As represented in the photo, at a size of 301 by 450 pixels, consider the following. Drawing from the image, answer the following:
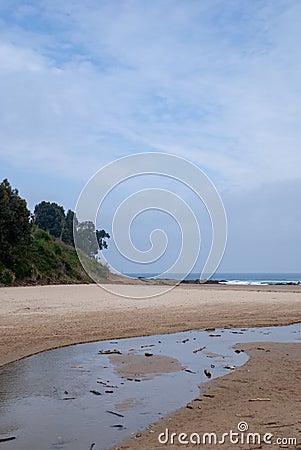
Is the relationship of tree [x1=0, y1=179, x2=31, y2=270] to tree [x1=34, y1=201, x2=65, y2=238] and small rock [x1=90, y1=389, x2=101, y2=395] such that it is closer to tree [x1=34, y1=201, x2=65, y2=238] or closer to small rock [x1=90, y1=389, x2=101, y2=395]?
tree [x1=34, y1=201, x2=65, y2=238]

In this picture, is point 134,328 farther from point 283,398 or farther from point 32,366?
point 283,398

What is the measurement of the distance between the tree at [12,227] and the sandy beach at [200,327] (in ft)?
57.6

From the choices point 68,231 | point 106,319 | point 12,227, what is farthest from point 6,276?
point 68,231

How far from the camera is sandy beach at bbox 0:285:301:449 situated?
303 inches

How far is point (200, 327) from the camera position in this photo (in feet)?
65.2

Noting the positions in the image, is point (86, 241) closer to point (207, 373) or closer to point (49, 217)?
point (49, 217)

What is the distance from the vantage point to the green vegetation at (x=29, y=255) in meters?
44.8

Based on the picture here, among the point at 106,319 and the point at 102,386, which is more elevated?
the point at 106,319

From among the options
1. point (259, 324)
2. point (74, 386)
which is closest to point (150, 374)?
point (74, 386)

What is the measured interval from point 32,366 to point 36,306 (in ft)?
39.9

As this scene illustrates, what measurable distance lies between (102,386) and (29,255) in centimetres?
4292

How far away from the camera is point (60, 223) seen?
81.4m
